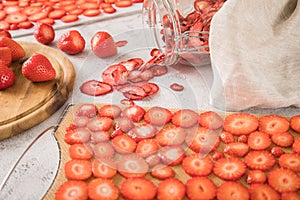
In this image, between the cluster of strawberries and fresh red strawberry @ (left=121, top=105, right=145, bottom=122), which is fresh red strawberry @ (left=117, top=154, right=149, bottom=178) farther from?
fresh red strawberry @ (left=121, top=105, right=145, bottom=122)

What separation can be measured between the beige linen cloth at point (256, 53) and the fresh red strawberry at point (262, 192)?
1.03ft

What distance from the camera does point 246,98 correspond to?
125cm

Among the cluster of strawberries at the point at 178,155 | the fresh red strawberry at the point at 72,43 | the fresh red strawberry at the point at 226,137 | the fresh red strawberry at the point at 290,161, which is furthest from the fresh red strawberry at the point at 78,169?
the fresh red strawberry at the point at 72,43

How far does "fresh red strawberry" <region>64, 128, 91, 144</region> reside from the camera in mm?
1136

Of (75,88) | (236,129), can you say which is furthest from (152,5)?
(236,129)

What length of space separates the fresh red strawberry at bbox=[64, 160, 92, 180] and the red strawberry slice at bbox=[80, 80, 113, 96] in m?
0.29

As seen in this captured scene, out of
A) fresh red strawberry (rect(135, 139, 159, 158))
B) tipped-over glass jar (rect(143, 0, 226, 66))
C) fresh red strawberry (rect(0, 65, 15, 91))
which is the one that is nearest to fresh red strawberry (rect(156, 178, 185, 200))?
fresh red strawberry (rect(135, 139, 159, 158))

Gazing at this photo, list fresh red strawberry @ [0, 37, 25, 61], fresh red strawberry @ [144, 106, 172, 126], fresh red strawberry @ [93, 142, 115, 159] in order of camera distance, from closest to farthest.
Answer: fresh red strawberry @ [93, 142, 115, 159] → fresh red strawberry @ [144, 106, 172, 126] → fresh red strawberry @ [0, 37, 25, 61]

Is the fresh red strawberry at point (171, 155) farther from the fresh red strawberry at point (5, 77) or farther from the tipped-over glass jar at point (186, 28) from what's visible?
the fresh red strawberry at point (5, 77)

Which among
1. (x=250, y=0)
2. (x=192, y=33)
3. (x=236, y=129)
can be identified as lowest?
(x=236, y=129)

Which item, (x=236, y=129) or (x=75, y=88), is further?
(x=75, y=88)

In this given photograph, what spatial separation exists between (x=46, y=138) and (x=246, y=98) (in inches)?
20.9

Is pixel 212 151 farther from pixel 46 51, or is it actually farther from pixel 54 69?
pixel 46 51

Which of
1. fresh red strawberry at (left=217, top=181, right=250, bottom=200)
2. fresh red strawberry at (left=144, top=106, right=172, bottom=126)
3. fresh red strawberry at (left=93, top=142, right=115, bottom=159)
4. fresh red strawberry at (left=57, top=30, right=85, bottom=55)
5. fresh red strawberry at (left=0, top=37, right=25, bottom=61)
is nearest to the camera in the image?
fresh red strawberry at (left=217, top=181, right=250, bottom=200)
